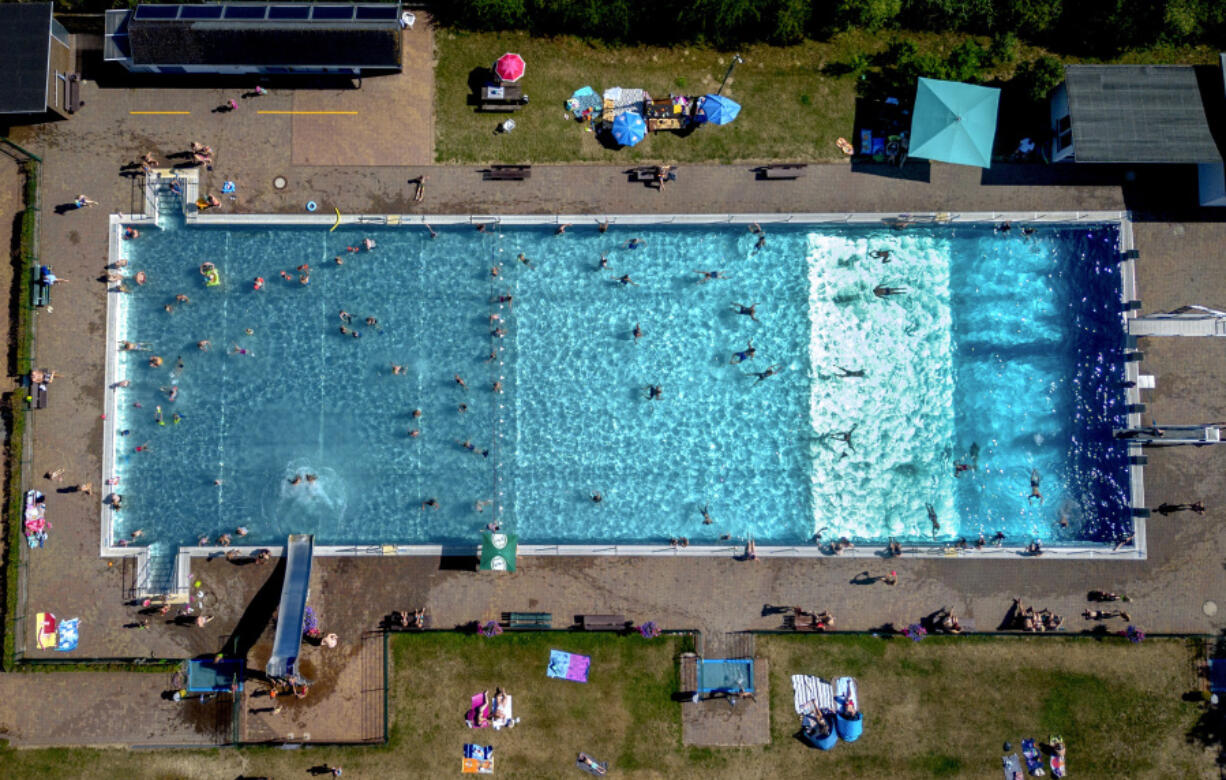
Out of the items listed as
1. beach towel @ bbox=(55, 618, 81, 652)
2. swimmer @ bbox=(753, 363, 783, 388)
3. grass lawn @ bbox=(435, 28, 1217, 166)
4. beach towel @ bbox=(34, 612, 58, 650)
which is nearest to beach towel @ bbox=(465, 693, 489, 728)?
beach towel @ bbox=(55, 618, 81, 652)

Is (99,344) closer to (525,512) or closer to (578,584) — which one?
(525,512)

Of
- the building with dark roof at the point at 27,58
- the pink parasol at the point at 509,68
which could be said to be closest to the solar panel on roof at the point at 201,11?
the building with dark roof at the point at 27,58

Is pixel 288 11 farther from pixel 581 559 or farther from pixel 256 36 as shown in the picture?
pixel 581 559

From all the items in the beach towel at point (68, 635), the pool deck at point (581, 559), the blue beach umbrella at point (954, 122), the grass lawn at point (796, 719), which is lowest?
the grass lawn at point (796, 719)

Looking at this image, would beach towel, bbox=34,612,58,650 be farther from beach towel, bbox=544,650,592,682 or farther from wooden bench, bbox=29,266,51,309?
beach towel, bbox=544,650,592,682

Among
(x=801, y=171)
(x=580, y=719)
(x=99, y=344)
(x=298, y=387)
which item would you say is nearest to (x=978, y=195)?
(x=801, y=171)

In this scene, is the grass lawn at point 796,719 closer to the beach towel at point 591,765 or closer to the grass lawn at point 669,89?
the beach towel at point 591,765
